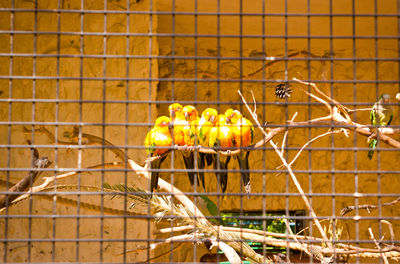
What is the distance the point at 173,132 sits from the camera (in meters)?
2.11

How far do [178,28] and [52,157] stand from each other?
6.27 feet

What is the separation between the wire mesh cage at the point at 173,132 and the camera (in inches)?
45.3

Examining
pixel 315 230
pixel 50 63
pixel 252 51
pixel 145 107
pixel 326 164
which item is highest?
pixel 252 51

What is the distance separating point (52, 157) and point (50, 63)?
2.18 ft

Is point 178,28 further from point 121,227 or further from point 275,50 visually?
point 121,227

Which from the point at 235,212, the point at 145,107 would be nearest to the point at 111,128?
the point at 145,107

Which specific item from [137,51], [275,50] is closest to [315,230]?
Result: [275,50]

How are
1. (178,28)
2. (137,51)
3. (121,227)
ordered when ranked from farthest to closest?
(178,28), (137,51), (121,227)

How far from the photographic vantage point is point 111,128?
326 cm

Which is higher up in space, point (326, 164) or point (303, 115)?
point (303, 115)

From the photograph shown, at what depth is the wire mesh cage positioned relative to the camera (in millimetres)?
1149

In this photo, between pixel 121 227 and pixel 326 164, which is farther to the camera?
pixel 326 164

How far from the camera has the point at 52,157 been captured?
3.27 meters

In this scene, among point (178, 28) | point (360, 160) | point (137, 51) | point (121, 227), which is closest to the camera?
point (121, 227)
